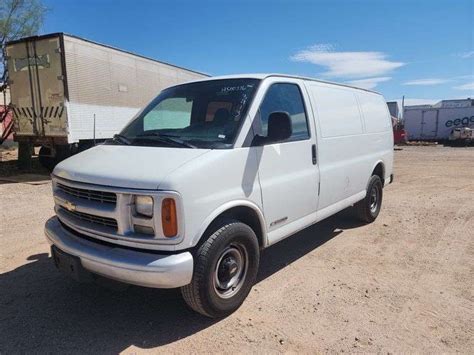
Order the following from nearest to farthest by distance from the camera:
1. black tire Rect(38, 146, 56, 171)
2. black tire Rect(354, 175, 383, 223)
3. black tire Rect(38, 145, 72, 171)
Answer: black tire Rect(354, 175, 383, 223), black tire Rect(38, 145, 72, 171), black tire Rect(38, 146, 56, 171)

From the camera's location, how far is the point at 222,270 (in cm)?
344

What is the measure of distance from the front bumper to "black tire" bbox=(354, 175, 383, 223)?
3998 millimetres

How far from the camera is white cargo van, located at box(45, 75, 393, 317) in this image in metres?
2.92

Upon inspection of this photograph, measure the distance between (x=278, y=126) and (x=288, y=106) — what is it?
2.10ft

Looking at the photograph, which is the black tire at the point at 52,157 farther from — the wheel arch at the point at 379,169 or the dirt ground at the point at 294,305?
the wheel arch at the point at 379,169

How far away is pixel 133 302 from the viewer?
12.2 ft

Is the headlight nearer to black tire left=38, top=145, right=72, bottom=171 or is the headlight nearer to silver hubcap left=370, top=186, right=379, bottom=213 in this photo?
silver hubcap left=370, top=186, right=379, bottom=213

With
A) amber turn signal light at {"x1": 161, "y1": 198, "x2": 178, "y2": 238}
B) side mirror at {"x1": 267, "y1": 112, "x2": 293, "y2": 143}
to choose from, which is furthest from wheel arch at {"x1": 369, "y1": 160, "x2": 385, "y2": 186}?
amber turn signal light at {"x1": 161, "y1": 198, "x2": 178, "y2": 238}

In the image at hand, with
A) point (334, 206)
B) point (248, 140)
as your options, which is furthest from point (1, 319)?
point (334, 206)

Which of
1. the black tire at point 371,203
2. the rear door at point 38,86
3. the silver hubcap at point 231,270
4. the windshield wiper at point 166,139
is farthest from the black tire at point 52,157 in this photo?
the silver hubcap at point 231,270

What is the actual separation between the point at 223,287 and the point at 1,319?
198cm

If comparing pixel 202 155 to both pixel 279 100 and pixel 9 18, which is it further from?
pixel 9 18

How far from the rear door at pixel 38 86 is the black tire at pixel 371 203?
7.91m

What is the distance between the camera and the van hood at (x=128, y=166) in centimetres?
292
